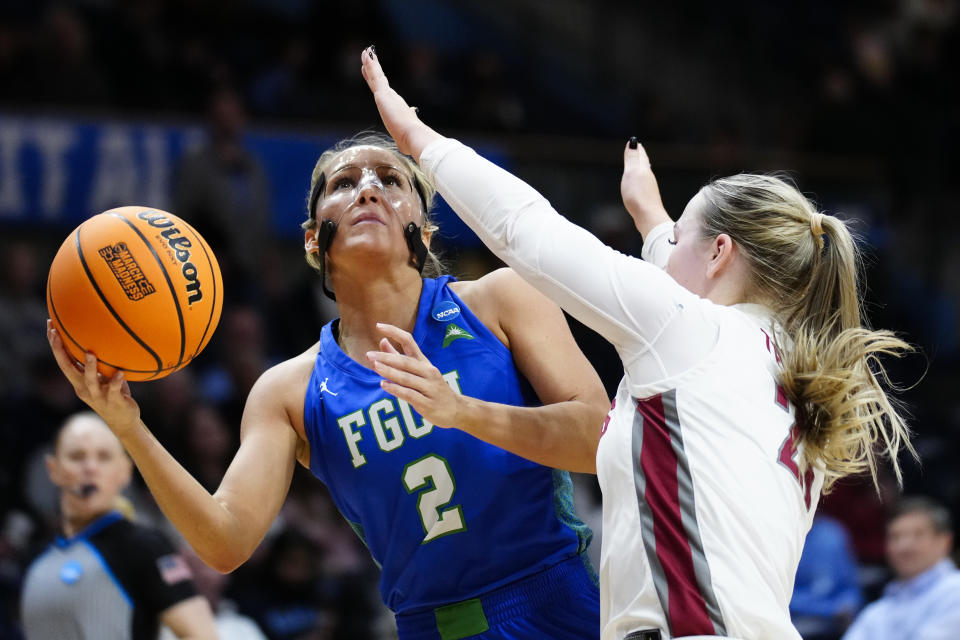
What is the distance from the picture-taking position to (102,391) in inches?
107

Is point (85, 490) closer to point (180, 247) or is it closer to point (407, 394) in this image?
point (180, 247)

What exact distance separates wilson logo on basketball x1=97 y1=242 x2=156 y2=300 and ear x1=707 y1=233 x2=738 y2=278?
4.40ft

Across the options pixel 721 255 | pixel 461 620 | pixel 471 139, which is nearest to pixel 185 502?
pixel 461 620

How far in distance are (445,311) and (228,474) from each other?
0.73 metres

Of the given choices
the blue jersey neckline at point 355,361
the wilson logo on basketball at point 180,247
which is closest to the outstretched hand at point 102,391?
the wilson logo on basketball at point 180,247

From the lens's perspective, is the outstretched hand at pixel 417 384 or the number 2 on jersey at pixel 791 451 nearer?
the number 2 on jersey at pixel 791 451

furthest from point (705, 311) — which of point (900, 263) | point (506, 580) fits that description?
point (900, 263)

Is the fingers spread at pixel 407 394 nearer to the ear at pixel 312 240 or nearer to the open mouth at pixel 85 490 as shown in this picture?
the ear at pixel 312 240

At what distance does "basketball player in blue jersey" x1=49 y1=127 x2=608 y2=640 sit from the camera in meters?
3.08

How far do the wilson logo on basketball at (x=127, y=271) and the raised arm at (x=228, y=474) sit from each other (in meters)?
0.20

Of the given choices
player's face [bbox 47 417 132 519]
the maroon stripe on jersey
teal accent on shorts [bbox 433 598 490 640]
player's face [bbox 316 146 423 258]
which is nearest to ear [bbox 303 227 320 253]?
player's face [bbox 316 146 423 258]

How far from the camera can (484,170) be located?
2.51 metres

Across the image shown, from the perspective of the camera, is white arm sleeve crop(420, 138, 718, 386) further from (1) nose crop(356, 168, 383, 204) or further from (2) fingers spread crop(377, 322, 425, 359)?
(1) nose crop(356, 168, 383, 204)

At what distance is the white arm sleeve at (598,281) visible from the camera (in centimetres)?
237
